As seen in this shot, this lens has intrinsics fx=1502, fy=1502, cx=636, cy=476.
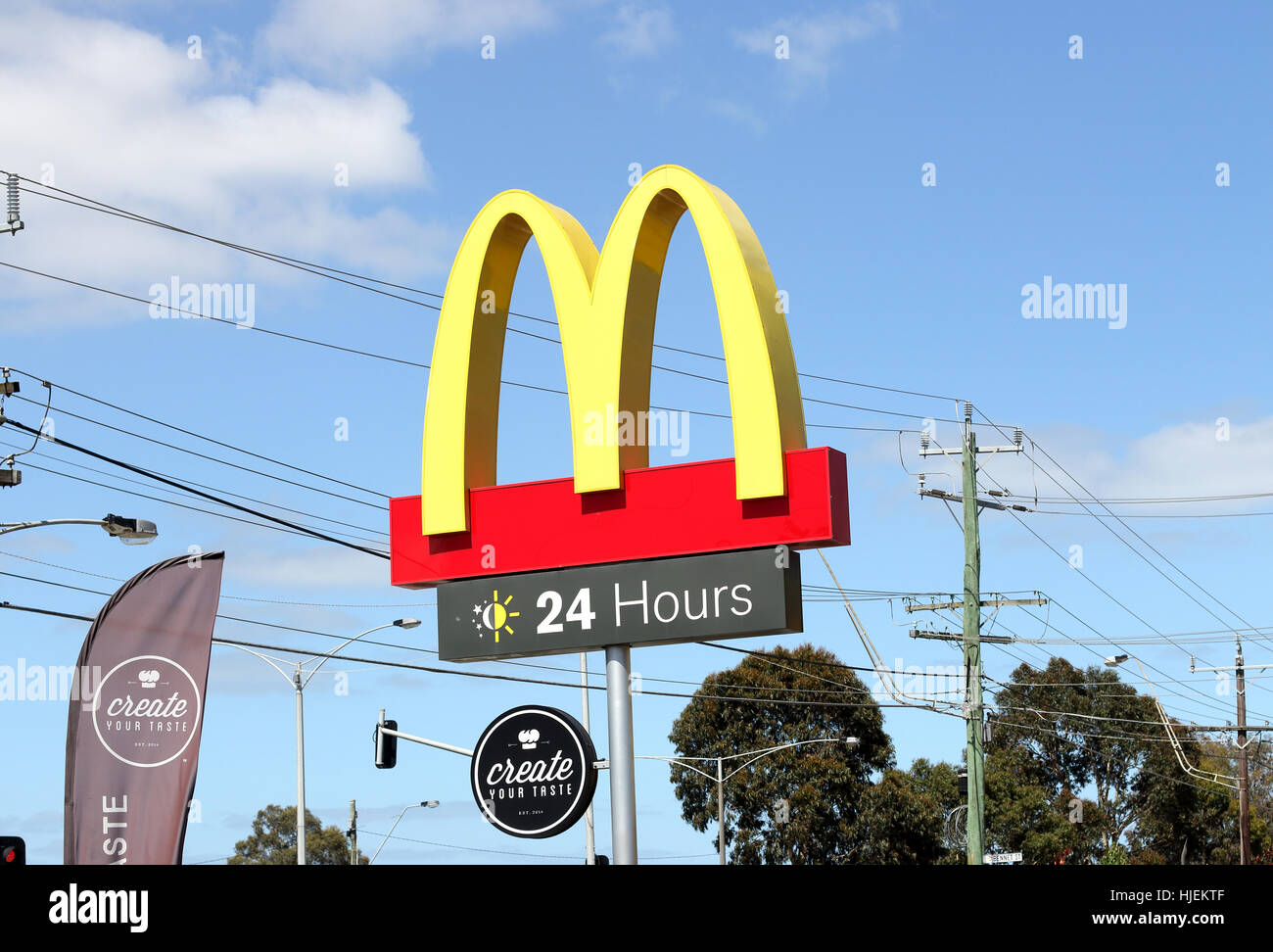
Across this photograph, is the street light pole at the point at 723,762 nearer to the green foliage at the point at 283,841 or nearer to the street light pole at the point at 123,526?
the street light pole at the point at 123,526

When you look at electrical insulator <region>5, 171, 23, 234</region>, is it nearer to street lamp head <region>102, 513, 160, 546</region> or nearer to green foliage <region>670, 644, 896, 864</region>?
street lamp head <region>102, 513, 160, 546</region>

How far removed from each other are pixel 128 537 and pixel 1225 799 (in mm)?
71660

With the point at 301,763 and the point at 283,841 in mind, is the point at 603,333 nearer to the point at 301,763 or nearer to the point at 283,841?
the point at 301,763

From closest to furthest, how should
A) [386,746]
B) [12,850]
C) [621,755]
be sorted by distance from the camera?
[12,850] → [621,755] → [386,746]

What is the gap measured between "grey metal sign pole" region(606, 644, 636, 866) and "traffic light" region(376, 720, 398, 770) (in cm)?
1449

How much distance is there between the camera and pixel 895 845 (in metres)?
54.4

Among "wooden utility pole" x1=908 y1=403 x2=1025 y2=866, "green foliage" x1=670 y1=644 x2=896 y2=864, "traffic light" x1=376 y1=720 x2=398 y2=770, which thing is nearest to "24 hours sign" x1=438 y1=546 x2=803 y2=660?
"traffic light" x1=376 y1=720 x2=398 y2=770

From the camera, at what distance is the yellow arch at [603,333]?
51.1 feet

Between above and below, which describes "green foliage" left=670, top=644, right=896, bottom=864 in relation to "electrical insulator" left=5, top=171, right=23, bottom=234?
below

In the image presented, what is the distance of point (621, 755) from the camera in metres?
16.0

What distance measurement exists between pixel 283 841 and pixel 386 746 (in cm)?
7722

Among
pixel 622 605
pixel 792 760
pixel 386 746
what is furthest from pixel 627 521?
pixel 792 760

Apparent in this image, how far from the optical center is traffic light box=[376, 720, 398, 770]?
2983 centimetres
